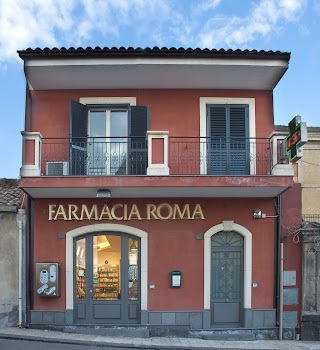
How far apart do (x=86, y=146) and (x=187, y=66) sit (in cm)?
342

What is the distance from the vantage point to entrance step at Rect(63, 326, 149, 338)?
9.64 meters

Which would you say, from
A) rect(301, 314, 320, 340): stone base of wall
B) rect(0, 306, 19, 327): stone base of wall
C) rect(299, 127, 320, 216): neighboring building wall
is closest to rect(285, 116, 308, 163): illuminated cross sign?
rect(301, 314, 320, 340): stone base of wall

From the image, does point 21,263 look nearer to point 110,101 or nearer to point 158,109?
point 110,101

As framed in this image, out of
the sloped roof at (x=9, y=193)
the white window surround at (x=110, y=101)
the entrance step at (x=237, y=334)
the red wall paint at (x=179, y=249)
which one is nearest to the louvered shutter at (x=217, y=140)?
the red wall paint at (x=179, y=249)

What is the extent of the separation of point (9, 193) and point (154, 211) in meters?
4.68

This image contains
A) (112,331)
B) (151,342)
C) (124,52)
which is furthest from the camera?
(112,331)

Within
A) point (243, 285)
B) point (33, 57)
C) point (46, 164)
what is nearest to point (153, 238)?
point (243, 285)

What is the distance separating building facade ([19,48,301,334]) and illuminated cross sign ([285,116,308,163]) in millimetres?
824

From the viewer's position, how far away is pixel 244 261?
10.2 meters

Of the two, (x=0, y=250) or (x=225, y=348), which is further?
(x=0, y=250)

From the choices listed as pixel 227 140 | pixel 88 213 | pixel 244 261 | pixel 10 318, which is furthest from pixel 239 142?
pixel 10 318

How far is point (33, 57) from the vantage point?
950cm

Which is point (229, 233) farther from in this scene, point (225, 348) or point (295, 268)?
point (225, 348)

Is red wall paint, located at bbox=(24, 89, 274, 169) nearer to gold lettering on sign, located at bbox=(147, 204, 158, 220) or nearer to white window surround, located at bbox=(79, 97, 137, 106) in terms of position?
white window surround, located at bbox=(79, 97, 137, 106)
